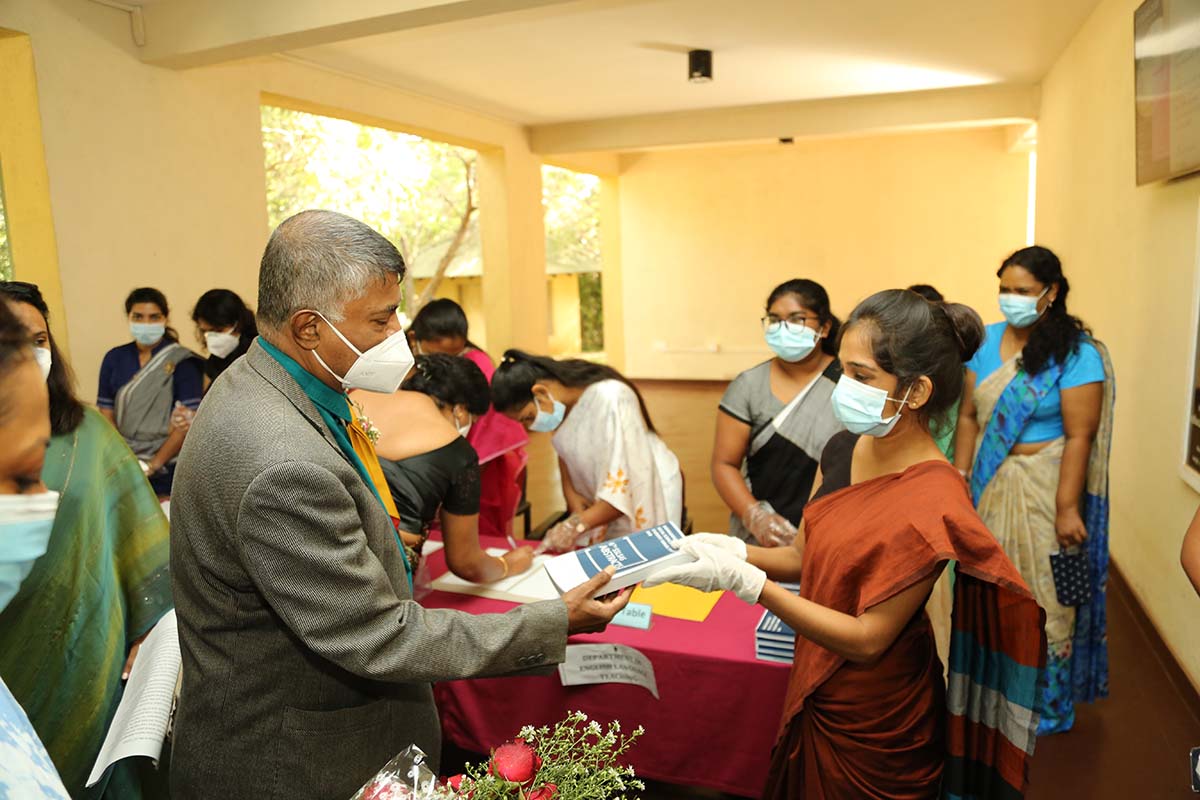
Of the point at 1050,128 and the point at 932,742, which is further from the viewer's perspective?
the point at 1050,128

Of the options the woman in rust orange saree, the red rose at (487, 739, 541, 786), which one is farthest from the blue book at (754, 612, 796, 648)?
the red rose at (487, 739, 541, 786)

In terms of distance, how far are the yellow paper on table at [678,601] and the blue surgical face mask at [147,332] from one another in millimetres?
2709

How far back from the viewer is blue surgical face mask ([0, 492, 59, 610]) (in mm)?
665

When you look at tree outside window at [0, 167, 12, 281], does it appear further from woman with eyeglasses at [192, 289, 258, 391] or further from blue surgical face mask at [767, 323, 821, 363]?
blue surgical face mask at [767, 323, 821, 363]

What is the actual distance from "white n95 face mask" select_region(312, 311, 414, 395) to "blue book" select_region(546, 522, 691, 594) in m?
0.46

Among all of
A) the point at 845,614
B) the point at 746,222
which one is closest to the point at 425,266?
the point at 746,222

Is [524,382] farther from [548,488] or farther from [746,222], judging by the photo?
[746,222]

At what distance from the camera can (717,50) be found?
5477mm

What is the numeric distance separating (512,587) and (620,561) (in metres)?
0.72

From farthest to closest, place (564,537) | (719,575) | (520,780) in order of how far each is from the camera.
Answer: (564,537)
(719,575)
(520,780)

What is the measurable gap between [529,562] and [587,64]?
453 centimetres

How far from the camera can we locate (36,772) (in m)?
0.67

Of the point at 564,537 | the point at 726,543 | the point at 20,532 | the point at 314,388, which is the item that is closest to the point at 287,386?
the point at 314,388

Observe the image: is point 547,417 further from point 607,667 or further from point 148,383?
point 148,383
